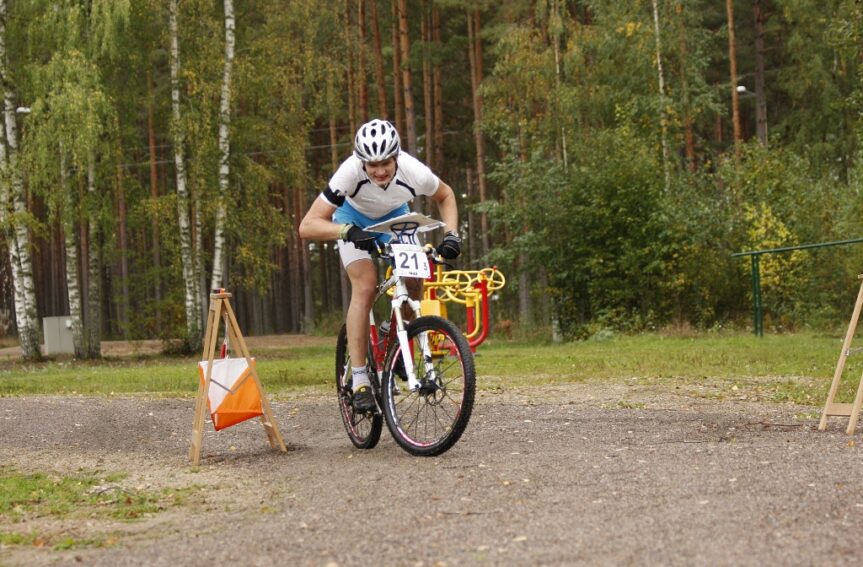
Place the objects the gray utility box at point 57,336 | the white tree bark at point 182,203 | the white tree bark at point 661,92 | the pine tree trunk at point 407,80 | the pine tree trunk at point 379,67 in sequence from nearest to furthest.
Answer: the white tree bark at point 182,203 → the gray utility box at point 57,336 → the pine tree trunk at point 407,80 → the white tree bark at point 661,92 → the pine tree trunk at point 379,67

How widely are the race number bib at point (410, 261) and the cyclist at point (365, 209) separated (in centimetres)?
13

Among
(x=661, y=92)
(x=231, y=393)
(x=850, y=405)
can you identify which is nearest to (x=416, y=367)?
(x=231, y=393)

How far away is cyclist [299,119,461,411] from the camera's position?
7.39m

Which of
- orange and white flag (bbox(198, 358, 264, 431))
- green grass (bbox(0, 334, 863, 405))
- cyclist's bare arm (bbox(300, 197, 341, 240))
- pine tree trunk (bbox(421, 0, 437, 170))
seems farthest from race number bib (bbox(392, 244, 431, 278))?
pine tree trunk (bbox(421, 0, 437, 170))

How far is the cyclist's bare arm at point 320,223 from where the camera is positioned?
7.56 metres

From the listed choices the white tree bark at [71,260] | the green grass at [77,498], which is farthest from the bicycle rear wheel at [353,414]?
the white tree bark at [71,260]

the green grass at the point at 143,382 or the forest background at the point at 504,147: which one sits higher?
the forest background at the point at 504,147

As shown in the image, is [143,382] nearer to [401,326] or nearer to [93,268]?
[401,326]

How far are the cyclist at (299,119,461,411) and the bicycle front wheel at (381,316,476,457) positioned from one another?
0.29m

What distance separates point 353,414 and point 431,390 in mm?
1098

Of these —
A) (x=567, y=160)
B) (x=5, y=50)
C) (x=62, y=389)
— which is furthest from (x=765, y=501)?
(x=567, y=160)

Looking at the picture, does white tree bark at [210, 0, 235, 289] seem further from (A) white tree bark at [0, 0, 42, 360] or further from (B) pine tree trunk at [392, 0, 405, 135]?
(B) pine tree trunk at [392, 0, 405, 135]

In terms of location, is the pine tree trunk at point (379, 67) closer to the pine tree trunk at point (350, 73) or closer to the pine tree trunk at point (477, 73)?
the pine tree trunk at point (350, 73)

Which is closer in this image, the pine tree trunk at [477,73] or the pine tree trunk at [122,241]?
the pine tree trunk at [122,241]
